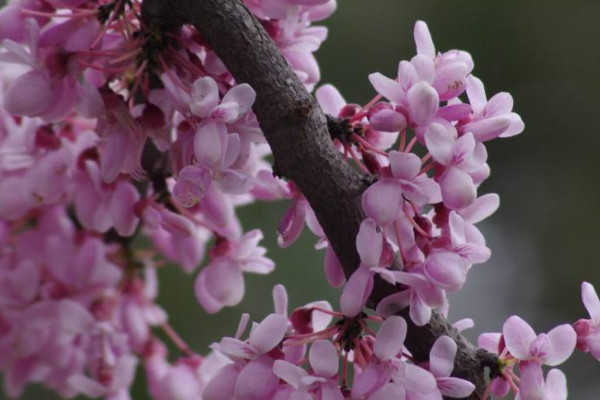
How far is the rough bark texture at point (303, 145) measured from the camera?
0.67 metres

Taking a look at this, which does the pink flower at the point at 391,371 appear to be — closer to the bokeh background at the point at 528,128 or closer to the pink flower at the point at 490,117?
the pink flower at the point at 490,117

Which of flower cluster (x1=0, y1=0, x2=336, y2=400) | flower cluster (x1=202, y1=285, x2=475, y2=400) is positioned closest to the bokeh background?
flower cluster (x1=0, y1=0, x2=336, y2=400)

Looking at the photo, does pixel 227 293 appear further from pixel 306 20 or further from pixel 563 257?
pixel 563 257

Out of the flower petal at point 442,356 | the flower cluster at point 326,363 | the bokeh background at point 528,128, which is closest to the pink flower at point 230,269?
the flower cluster at point 326,363

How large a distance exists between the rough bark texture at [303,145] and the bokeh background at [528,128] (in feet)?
4.88

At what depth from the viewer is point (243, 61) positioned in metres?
0.68

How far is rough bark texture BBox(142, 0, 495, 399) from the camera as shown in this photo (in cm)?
67

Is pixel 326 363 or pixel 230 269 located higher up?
pixel 326 363

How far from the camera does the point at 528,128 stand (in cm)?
272

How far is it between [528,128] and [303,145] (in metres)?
2.15

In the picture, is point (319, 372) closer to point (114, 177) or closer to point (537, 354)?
point (537, 354)

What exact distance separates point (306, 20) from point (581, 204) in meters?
2.20

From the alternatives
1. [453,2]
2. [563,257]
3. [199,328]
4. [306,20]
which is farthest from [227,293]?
[563,257]

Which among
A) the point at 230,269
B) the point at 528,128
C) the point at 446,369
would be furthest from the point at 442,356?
the point at 528,128
